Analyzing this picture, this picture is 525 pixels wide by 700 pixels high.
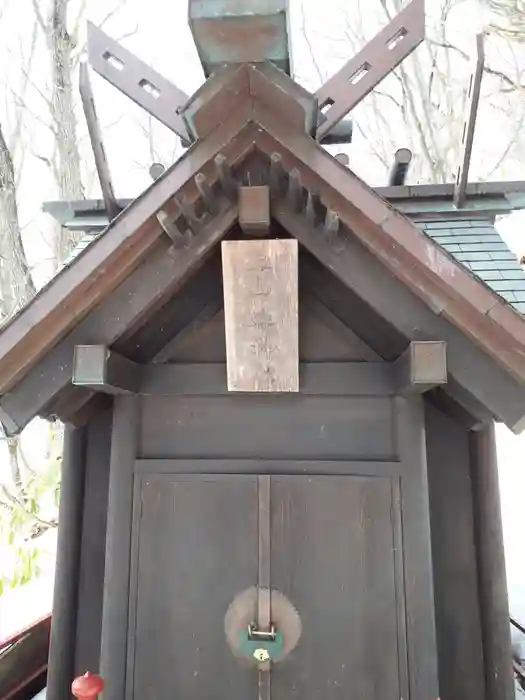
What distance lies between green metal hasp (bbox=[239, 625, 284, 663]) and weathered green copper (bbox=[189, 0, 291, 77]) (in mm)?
2797

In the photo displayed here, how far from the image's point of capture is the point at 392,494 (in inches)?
121

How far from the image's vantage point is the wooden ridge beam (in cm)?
276

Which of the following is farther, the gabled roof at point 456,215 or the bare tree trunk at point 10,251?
the bare tree trunk at point 10,251

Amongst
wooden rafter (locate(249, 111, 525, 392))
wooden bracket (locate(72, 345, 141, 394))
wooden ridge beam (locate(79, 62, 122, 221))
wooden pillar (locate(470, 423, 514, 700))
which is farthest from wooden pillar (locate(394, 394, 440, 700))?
wooden ridge beam (locate(79, 62, 122, 221))

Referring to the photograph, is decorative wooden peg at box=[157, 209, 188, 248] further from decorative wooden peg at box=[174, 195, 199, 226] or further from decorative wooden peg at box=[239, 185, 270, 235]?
decorative wooden peg at box=[239, 185, 270, 235]

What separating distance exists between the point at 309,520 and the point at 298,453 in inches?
14.6

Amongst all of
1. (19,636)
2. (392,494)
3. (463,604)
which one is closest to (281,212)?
(392,494)

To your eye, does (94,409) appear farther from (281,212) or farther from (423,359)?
(423,359)

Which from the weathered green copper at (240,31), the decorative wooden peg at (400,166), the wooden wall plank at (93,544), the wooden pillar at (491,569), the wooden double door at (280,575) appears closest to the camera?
the weathered green copper at (240,31)

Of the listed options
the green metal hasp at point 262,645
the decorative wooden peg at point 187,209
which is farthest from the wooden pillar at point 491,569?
the decorative wooden peg at point 187,209

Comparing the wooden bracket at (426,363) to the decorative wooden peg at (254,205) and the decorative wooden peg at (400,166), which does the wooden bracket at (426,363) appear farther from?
the decorative wooden peg at (400,166)

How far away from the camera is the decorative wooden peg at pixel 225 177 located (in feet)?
8.58

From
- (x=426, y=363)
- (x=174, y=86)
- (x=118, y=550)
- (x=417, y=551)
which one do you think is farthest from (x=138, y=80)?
(x=417, y=551)

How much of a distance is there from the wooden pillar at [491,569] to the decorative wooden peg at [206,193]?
6.65ft
